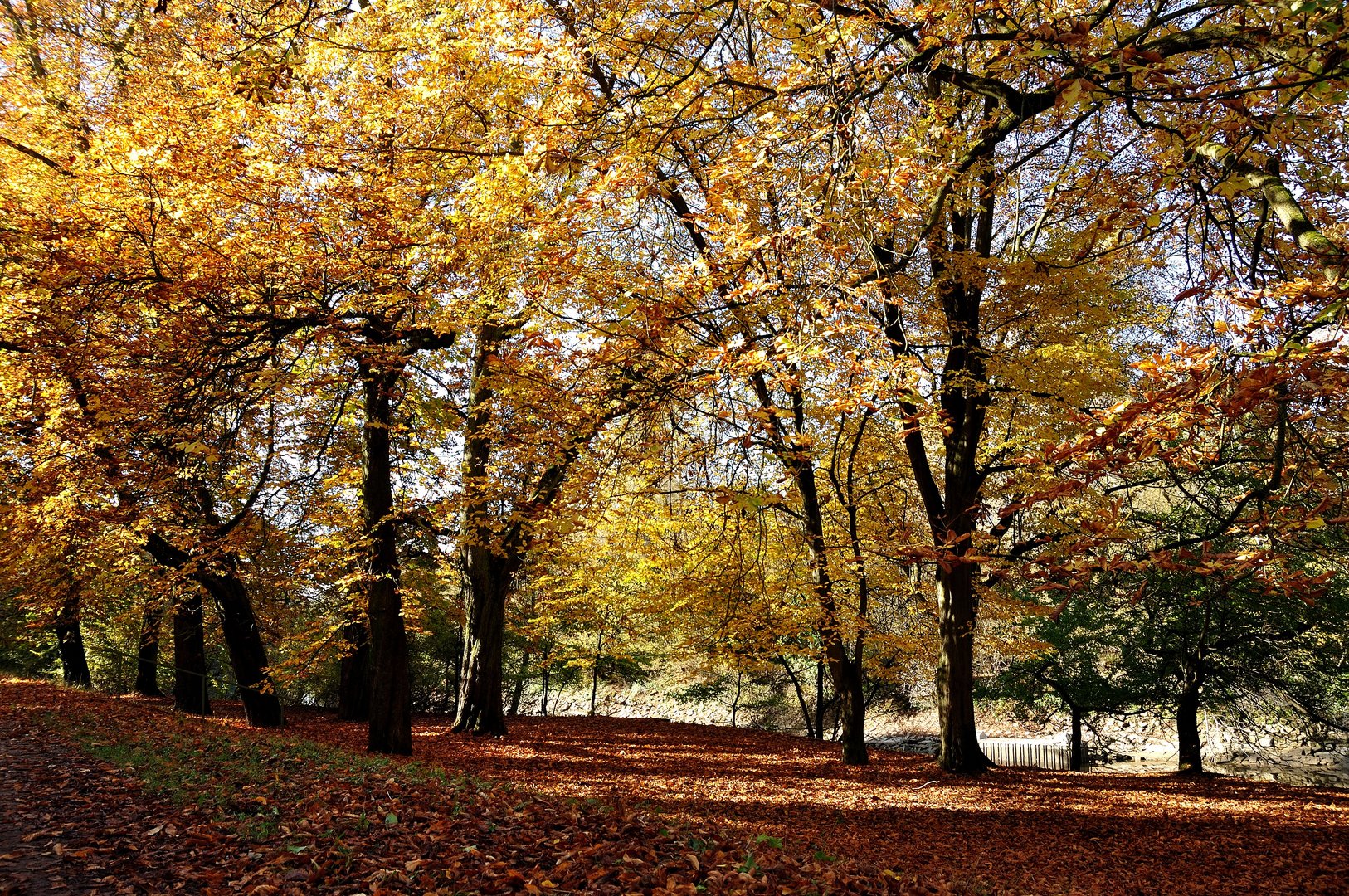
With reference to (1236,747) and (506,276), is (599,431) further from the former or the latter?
(1236,747)

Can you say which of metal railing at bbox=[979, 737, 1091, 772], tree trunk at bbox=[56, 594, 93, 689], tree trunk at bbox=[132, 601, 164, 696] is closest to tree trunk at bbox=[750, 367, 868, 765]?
metal railing at bbox=[979, 737, 1091, 772]

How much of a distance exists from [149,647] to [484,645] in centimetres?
1146

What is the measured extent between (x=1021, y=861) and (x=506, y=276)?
309 inches

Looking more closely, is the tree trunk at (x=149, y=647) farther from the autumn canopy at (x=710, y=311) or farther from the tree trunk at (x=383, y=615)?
the tree trunk at (x=383, y=615)

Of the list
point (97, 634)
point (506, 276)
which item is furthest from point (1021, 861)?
point (97, 634)

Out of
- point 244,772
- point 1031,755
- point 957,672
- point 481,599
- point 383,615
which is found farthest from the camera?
point 1031,755

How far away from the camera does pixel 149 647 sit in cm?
1989

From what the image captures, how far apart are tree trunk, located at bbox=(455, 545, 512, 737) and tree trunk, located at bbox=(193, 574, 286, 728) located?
11.0ft

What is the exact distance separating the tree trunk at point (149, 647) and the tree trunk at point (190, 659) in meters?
0.42

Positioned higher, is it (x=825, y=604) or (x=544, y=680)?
(x=825, y=604)

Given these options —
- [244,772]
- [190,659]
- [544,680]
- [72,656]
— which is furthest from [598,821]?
[544,680]

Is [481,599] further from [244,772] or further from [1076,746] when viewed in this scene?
[1076,746]

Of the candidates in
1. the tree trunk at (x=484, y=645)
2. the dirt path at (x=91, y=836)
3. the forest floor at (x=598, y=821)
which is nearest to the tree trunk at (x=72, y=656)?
the forest floor at (x=598, y=821)

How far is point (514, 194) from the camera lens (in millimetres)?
6895
